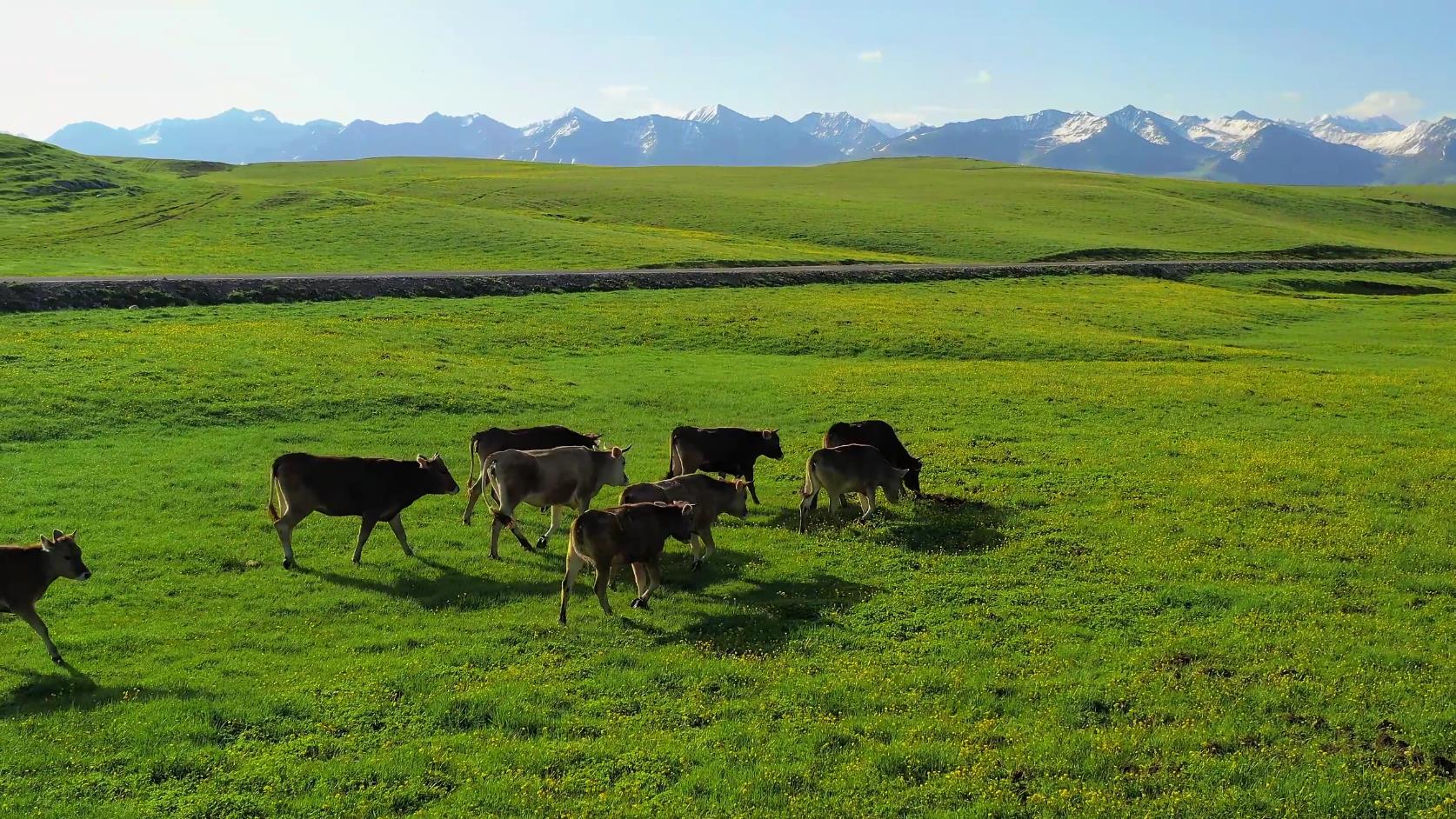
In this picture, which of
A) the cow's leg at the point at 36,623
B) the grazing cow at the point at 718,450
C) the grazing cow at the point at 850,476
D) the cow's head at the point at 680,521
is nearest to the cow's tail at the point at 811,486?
the grazing cow at the point at 850,476

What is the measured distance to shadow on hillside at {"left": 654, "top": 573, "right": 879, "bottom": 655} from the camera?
13162mm

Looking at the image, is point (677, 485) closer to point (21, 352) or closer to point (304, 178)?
point (21, 352)

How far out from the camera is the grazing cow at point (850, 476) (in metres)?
18.3

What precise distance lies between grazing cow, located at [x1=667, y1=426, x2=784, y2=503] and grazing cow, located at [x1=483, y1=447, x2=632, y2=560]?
2.32 metres

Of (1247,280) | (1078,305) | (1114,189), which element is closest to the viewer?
(1078,305)

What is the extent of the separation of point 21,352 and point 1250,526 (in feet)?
113

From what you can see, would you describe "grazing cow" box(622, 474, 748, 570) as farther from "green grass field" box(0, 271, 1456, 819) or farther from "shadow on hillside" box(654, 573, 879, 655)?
"shadow on hillside" box(654, 573, 879, 655)

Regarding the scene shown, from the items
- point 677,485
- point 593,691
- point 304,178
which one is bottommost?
point 593,691

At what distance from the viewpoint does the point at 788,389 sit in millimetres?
32062

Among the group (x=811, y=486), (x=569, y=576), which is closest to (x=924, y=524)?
(x=811, y=486)

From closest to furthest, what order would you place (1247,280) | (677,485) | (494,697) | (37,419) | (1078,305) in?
(494,697)
(677,485)
(37,419)
(1078,305)
(1247,280)

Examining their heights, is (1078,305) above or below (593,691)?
above

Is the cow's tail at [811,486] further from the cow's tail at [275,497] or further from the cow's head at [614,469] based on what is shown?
the cow's tail at [275,497]

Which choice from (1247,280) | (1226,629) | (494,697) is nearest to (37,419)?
(494,697)
